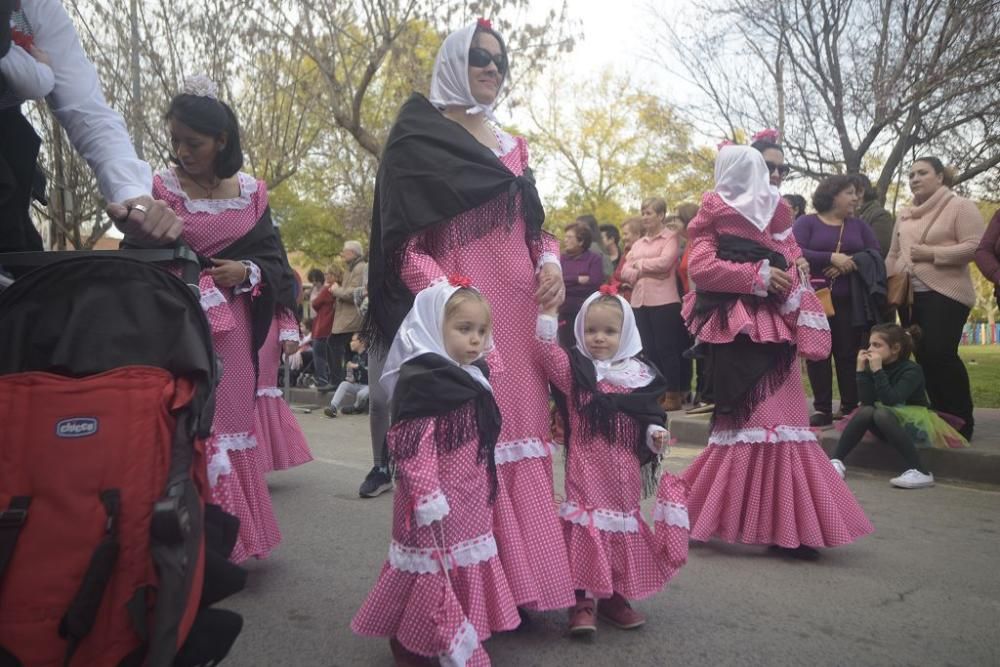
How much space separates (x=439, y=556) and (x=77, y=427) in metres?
1.26

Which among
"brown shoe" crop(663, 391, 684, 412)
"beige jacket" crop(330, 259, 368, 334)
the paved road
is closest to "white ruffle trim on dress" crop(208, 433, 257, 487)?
the paved road

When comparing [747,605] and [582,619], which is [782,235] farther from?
[582,619]

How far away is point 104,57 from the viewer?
16.3 meters

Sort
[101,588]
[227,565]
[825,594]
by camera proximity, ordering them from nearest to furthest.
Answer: [101,588] < [227,565] < [825,594]

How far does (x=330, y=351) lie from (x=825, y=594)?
34.9ft

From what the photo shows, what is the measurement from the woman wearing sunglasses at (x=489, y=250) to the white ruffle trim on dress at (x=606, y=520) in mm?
138

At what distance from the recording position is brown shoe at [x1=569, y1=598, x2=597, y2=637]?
3.20 metres

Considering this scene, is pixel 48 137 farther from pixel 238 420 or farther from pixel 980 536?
pixel 980 536

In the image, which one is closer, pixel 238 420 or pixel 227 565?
pixel 227 565

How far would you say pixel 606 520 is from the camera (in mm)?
3363

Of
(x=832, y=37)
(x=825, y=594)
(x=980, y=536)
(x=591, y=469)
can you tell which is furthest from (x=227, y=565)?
(x=832, y=37)

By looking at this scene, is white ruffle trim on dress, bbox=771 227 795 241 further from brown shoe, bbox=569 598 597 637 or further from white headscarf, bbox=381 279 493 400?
brown shoe, bbox=569 598 597 637

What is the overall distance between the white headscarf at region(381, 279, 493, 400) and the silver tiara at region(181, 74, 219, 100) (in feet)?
5.67

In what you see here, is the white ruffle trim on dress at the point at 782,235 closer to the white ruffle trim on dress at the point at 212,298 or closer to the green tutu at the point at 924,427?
the green tutu at the point at 924,427
